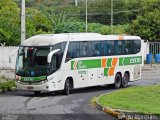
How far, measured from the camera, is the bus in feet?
82.9

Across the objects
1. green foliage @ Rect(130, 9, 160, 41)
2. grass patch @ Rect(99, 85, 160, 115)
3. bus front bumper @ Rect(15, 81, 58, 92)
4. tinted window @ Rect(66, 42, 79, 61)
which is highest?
green foliage @ Rect(130, 9, 160, 41)

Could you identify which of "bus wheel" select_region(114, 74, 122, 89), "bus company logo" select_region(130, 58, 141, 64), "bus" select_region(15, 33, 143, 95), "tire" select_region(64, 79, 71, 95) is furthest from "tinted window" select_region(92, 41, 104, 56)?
"bus company logo" select_region(130, 58, 141, 64)

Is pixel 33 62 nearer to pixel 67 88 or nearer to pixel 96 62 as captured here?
pixel 67 88

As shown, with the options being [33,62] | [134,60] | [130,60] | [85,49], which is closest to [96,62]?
[85,49]

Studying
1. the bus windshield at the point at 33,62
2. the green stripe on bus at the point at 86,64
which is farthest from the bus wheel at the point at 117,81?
the bus windshield at the point at 33,62

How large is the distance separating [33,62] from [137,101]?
650 cm

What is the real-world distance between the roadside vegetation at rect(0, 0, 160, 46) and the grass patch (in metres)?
34.1

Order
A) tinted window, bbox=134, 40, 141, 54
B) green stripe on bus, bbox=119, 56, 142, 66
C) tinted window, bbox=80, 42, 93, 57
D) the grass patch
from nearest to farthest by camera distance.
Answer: the grass patch
tinted window, bbox=80, 42, 93, 57
green stripe on bus, bbox=119, 56, 142, 66
tinted window, bbox=134, 40, 141, 54

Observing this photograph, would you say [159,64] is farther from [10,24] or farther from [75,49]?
[75,49]

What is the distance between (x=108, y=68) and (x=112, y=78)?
0.77 m

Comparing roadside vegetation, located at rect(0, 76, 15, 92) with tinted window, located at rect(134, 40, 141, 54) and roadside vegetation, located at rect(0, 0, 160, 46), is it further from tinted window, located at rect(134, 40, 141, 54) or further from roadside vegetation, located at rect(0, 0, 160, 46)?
roadside vegetation, located at rect(0, 0, 160, 46)

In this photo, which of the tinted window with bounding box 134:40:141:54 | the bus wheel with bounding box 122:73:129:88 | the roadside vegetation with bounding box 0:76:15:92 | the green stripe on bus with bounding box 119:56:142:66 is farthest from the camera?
the tinted window with bounding box 134:40:141:54

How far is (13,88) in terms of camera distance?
2814cm

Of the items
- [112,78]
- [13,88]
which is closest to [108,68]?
[112,78]
